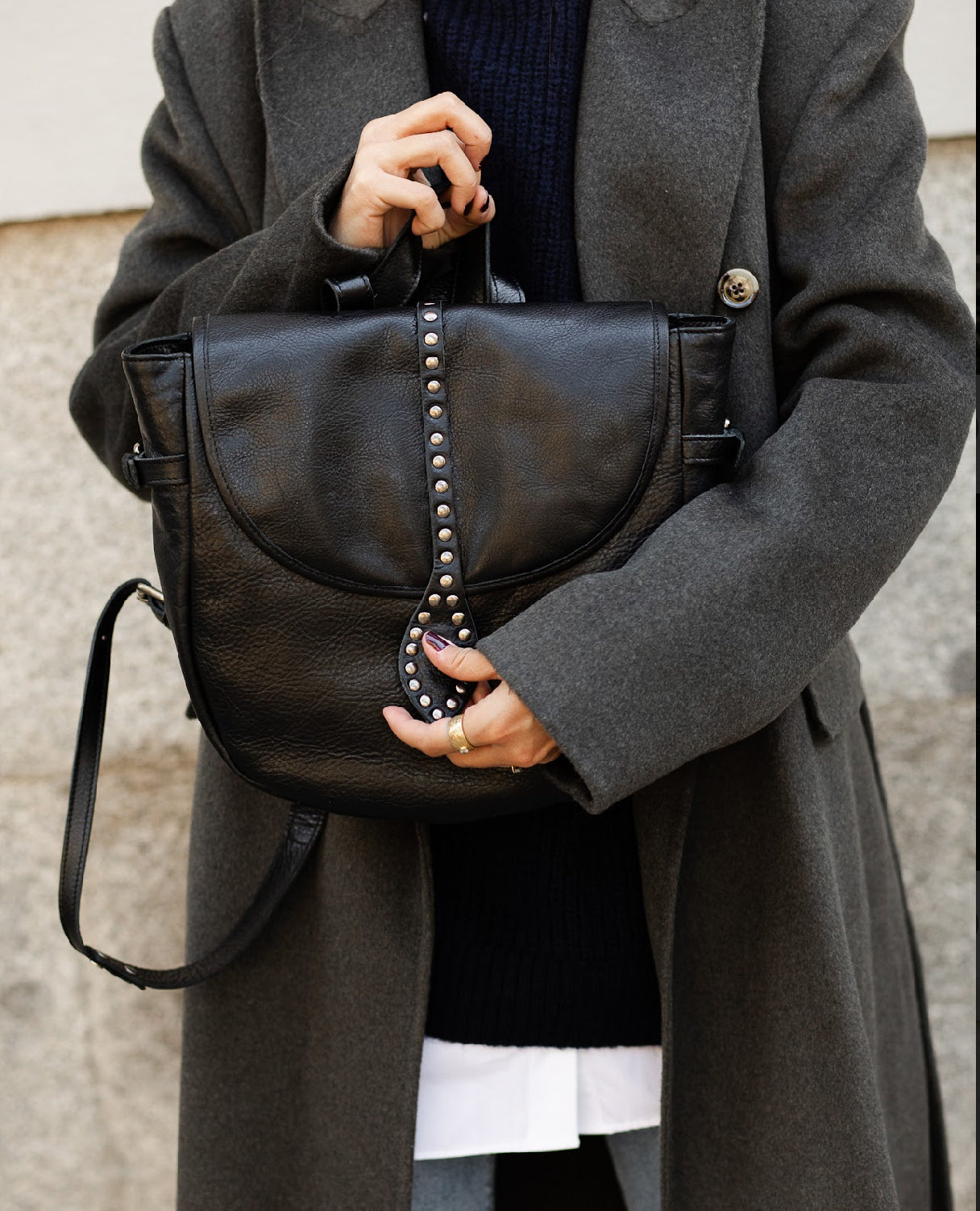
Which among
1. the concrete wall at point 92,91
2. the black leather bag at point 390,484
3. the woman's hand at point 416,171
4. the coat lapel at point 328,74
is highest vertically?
the concrete wall at point 92,91

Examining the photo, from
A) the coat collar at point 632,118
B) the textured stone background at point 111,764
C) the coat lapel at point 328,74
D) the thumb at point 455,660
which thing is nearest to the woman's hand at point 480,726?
the thumb at point 455,660

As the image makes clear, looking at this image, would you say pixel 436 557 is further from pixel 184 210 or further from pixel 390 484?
pixel 184 210

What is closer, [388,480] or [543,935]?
[388,480]

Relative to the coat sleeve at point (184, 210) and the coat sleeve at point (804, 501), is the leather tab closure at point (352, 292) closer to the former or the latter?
the coat sleeve at point (184, 210)

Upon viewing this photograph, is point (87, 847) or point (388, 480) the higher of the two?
point (388, 480)

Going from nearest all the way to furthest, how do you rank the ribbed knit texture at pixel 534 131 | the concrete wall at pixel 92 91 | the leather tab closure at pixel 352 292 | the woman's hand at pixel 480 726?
the woman's hand at pixel 480 726, the leather tab closure at pixel 352 292, the ribbed knit texture at pixel 534 131, the concrete wall at pixel 92 91

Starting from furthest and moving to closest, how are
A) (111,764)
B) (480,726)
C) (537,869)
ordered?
1. (111,764)
2. (537,869)
3. (480,726)

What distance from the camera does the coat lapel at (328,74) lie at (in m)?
1.16

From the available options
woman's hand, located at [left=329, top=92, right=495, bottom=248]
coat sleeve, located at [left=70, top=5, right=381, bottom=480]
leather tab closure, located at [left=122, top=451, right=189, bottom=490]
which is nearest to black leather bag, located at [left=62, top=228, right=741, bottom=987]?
leather tab closure, located at [left=122, top=451, right=189, bottom=490]

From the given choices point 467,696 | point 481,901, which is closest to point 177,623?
point 467,696

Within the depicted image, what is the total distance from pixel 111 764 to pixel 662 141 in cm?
126

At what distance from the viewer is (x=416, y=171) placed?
39.9 inches

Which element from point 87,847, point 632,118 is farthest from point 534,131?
point 87,847

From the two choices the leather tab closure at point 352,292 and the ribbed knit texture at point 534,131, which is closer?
the leather tab closure at point 352,292
